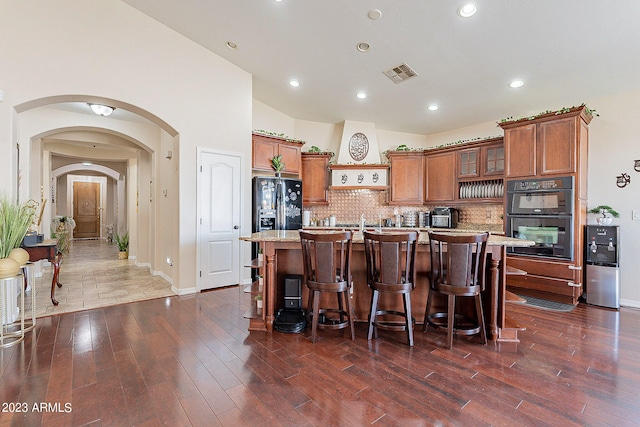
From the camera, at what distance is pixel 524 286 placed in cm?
427

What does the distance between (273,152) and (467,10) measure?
3.65 meters

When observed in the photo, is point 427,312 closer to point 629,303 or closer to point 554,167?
point 554,167

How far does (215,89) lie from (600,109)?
5.88 m

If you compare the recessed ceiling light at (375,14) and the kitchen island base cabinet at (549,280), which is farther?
the kitchen island base cabinet at (549,280)

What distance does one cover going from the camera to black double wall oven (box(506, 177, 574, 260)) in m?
3.95

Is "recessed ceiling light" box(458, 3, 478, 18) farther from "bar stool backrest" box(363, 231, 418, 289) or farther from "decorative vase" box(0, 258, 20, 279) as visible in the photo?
"decorative vase" box(0, 258, 20, 279)

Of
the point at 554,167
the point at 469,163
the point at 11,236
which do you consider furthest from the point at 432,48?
the point at 11,236

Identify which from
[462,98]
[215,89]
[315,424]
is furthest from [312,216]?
[315,424]

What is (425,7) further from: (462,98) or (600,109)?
(600,109)

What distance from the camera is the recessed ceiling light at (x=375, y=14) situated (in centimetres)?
313

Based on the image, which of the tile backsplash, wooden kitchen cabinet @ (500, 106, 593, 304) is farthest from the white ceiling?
the tile backsplash

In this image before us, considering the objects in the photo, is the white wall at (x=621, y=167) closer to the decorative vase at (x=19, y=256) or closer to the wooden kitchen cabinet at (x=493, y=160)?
the wooden kitchen cabinet at (x=493, y=160)

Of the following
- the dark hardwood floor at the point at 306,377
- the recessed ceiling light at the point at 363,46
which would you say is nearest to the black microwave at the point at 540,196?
the dark hardwood floor at the point at 306,377

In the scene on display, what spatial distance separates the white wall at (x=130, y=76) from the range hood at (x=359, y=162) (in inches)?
82.7
